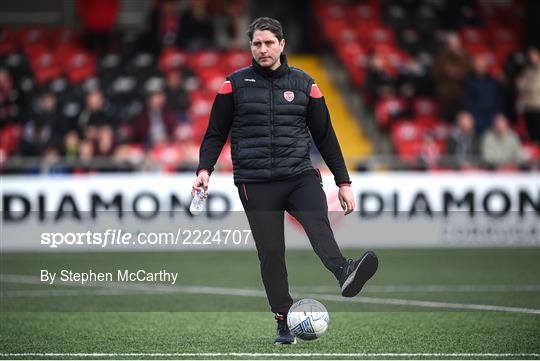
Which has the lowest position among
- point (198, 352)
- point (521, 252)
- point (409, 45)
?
point (521, 252)

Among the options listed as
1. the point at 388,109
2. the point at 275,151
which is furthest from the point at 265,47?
the point at 388,109

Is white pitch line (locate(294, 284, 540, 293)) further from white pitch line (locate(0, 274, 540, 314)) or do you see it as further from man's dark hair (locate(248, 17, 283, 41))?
man's dark hair (locate(248, 17, 283, 41))

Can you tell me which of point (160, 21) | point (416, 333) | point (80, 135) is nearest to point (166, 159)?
point (80, 135)

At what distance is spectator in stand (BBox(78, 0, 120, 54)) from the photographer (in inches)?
918

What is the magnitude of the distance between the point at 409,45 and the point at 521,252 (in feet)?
26.4

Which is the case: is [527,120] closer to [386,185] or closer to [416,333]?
[386,185]

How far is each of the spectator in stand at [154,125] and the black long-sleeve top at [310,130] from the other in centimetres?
1156

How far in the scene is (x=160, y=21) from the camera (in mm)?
23656

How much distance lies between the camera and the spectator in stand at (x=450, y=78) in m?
21.2

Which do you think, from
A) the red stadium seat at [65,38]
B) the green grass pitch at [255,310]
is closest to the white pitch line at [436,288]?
the green grass pitch at [255,310]

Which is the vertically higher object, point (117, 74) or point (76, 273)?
point (117, 74)

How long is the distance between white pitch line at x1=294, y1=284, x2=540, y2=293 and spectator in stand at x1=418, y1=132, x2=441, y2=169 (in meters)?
5.47

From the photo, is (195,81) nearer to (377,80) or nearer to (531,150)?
(377,80)

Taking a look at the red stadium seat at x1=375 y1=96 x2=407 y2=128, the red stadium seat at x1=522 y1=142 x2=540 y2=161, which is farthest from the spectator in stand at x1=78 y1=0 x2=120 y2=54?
the red stadium seat at x1=522 y1=142 x2=540 y2=161
